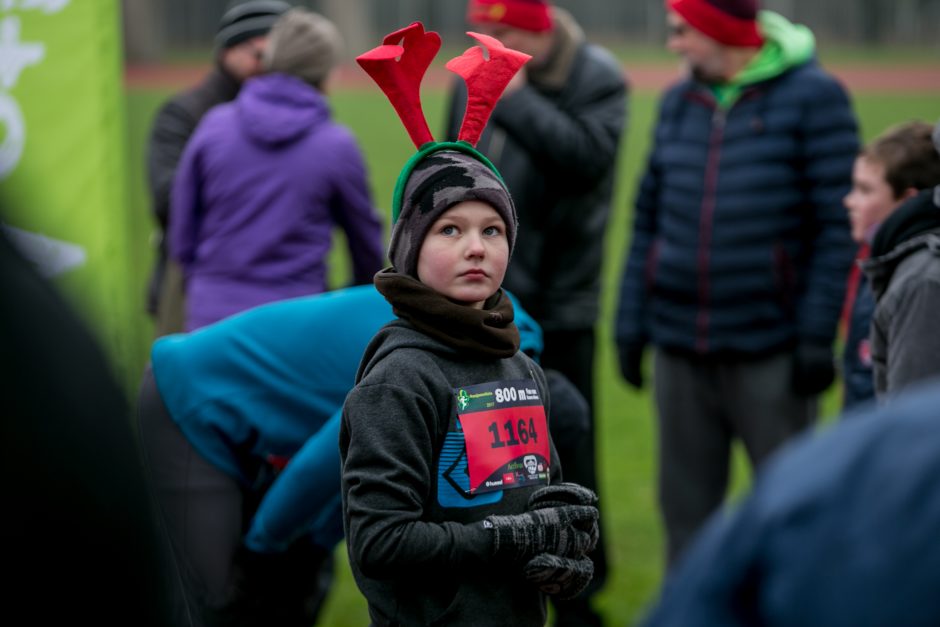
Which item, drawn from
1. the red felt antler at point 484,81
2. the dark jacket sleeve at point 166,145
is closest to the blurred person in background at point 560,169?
the dark jacket sleeve at point 166,145

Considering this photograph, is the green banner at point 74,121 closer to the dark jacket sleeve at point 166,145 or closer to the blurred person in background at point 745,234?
the dark jacket sleeve at point 166,145

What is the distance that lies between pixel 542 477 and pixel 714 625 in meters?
1.50

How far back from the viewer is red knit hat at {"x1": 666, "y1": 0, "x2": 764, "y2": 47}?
4.35 metres

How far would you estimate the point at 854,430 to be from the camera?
982 millimetres

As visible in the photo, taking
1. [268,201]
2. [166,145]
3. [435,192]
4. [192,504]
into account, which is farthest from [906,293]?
[166,145]

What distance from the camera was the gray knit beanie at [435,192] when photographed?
8.11ft

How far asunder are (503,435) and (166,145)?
3119mm

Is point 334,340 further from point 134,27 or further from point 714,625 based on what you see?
point 134,27

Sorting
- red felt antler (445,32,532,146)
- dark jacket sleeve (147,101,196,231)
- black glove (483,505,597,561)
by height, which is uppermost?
red felt antler (445,32,532,146)

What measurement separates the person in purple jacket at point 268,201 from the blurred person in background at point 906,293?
1.80m

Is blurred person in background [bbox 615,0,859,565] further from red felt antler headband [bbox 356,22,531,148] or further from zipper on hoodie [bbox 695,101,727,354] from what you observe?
red felt antler headband [bbox 356,22,531,148]

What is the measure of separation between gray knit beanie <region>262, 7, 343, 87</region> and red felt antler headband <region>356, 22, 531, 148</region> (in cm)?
208

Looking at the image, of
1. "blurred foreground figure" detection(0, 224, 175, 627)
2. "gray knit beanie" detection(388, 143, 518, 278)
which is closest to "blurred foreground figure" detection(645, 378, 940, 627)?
"blurred foreground figure" detection(0, 224, 175, 627)

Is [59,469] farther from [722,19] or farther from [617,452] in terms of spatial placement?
[617,452]
